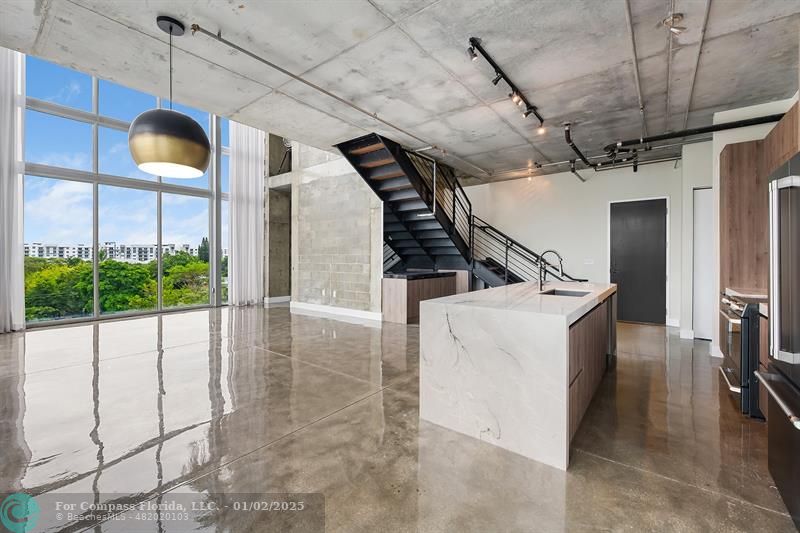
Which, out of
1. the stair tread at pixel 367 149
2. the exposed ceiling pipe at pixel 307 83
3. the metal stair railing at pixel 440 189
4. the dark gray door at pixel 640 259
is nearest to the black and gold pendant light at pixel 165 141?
the exposed ceiling pipe at pixel 307 83

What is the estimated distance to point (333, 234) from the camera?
309 inches

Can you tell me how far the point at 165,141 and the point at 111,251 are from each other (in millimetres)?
6647

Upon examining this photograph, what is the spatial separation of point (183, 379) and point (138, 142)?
8.05 feet

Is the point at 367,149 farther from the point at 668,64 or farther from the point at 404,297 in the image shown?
the point at 668,64

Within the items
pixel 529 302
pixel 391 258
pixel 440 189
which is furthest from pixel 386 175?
pixel 529 302

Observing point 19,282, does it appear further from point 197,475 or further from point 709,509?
point 709,509

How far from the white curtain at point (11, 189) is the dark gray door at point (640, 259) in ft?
35.5

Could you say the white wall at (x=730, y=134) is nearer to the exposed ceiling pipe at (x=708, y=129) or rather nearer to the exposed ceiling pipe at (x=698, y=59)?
the exposed ceiling pipe at (x=708, y=129)

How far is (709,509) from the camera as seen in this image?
1.71 metres

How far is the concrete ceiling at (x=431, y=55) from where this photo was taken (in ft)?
9.06

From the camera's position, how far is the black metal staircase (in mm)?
6164

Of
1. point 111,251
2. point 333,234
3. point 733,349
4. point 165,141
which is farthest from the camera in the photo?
point 333,234

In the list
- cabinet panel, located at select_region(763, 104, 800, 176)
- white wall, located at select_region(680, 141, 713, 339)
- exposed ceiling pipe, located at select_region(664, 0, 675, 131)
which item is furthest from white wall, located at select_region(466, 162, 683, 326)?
cabinet panel, located at select_region(763, 104, 800, 176)

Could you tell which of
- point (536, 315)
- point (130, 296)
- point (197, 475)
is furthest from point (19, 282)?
point (536, 315)
